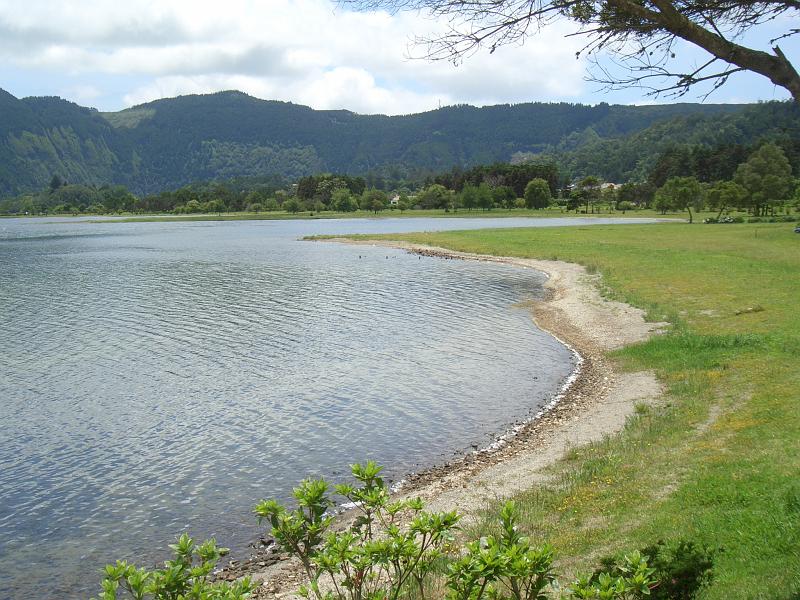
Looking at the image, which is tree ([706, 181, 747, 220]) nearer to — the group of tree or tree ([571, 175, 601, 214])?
the group of tree

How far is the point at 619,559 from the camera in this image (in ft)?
29.5

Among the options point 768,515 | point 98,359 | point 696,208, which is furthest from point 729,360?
point 696,208

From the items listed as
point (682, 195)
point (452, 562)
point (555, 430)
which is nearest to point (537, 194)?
point (682, 195)

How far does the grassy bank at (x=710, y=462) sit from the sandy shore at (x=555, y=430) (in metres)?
0.82

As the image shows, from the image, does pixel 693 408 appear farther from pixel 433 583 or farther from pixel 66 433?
pixel 66 433

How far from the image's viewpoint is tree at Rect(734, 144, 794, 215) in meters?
107

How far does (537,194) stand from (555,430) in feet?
574

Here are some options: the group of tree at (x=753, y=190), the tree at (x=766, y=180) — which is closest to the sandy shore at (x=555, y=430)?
the group of tree at (x=753, y=190)

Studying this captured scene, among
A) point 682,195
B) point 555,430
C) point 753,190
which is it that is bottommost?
point 555,430

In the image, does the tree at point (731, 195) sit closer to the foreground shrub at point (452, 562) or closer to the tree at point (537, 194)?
the tree at point (537, 194)

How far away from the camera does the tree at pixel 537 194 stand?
614 feet

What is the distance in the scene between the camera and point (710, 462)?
13281mm

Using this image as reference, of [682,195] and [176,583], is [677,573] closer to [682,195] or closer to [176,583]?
[176,583]

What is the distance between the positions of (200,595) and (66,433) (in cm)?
1711
